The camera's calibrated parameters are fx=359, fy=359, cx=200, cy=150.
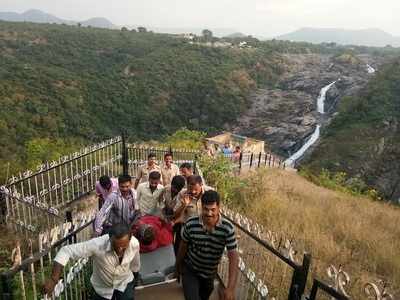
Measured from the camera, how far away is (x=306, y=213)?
8359mm

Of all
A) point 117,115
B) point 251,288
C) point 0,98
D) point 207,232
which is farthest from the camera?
point 117,115

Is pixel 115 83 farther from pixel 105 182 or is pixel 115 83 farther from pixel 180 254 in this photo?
pixel 180 254

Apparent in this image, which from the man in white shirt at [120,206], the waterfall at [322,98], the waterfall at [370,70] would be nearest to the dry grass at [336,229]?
the man in white shirt at [120,206]

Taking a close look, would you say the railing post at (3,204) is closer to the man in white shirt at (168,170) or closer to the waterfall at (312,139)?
the man in white shirt at (168,170)

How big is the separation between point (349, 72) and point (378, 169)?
178ft

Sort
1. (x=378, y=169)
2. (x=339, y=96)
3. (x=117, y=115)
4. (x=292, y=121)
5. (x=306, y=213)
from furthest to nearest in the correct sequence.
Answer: (x=339, y=96) < (x=292, y=121) < (x=117, y=115) < (x=378, y=169) < (x=306, y=213)

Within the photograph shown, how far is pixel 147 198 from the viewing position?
5105 mm

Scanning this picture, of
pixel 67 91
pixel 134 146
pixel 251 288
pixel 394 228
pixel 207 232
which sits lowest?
pixel 67 91

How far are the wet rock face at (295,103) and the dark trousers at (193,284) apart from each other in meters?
46.7

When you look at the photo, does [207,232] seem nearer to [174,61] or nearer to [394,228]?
[394,228]

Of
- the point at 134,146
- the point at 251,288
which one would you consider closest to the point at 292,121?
the point at 134,146

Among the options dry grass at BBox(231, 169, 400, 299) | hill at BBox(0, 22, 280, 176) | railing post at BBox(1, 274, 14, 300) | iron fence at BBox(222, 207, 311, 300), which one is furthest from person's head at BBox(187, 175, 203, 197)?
hill at BBox(0, 22, 280, 176)

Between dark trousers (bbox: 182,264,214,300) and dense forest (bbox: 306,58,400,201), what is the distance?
19.1 metres

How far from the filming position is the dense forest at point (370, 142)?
27.9 meters
